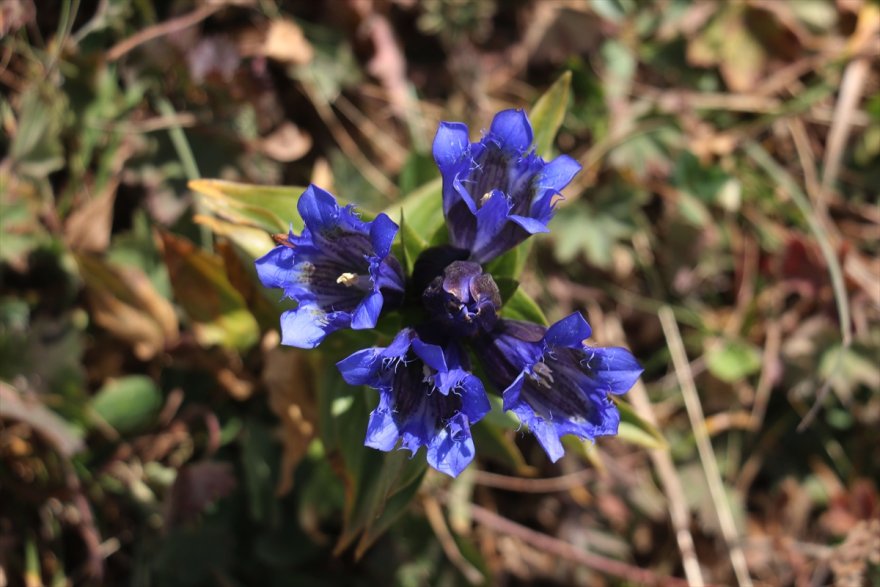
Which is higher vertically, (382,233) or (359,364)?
(382,233)

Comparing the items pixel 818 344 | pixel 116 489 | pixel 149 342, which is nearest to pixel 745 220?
pixel 818 344

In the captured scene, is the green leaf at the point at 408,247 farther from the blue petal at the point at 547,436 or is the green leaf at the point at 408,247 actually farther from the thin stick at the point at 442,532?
the thin stick at the point at 442,532

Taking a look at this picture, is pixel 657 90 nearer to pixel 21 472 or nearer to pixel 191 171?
pixel 191 171

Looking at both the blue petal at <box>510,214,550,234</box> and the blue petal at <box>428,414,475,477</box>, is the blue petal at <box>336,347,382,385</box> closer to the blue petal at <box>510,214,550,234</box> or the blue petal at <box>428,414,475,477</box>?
the blue petal at <box>428,414,475,477</box>

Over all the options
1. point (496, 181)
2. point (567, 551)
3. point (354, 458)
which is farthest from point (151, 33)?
point (567, 551)

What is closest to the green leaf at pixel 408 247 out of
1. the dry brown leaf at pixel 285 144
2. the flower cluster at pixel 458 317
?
the flower cluster at pixel 458 317

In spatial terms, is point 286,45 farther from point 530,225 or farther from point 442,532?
point 442,532

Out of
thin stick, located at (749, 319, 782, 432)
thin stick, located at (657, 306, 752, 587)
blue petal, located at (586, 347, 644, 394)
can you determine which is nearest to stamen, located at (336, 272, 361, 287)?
blue petal, located at (586, 347, 644, 394)
